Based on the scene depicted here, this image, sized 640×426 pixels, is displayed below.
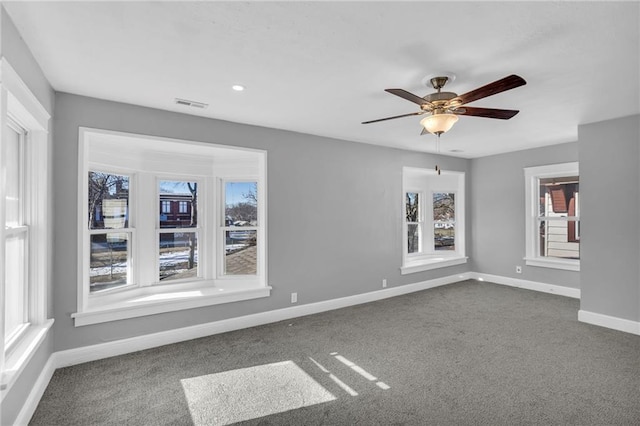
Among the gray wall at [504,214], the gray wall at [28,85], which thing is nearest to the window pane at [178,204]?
the gray wall at [28,85]

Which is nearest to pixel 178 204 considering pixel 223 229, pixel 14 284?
pixel 223 229

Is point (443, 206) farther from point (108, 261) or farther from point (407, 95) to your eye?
point (108, 261)

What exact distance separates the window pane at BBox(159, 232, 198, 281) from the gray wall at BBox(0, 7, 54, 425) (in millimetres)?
1533

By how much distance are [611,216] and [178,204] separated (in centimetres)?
530

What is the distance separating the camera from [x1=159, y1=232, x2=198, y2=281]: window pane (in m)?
4.20

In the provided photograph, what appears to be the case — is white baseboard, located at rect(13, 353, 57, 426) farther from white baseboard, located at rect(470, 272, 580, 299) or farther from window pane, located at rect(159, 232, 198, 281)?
white baseboard, located at rect(470, 272, 580, 299)

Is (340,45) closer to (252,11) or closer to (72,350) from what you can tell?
(252,11)

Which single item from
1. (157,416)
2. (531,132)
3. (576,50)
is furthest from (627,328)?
(157,416)

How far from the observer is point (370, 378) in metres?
2.75

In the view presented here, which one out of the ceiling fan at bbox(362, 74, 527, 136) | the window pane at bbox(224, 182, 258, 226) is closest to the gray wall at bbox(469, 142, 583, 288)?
the ceiling fan at bbox(362, 74, 527, 136)

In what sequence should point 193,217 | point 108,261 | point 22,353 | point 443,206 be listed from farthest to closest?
point 443,206
point 193,217
point 108,261
point 22,353

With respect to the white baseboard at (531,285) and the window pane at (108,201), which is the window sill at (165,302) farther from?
the white baseboard at (531,285)

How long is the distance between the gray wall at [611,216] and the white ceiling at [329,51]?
50 centimetres

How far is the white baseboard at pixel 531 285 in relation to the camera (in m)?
5.32
